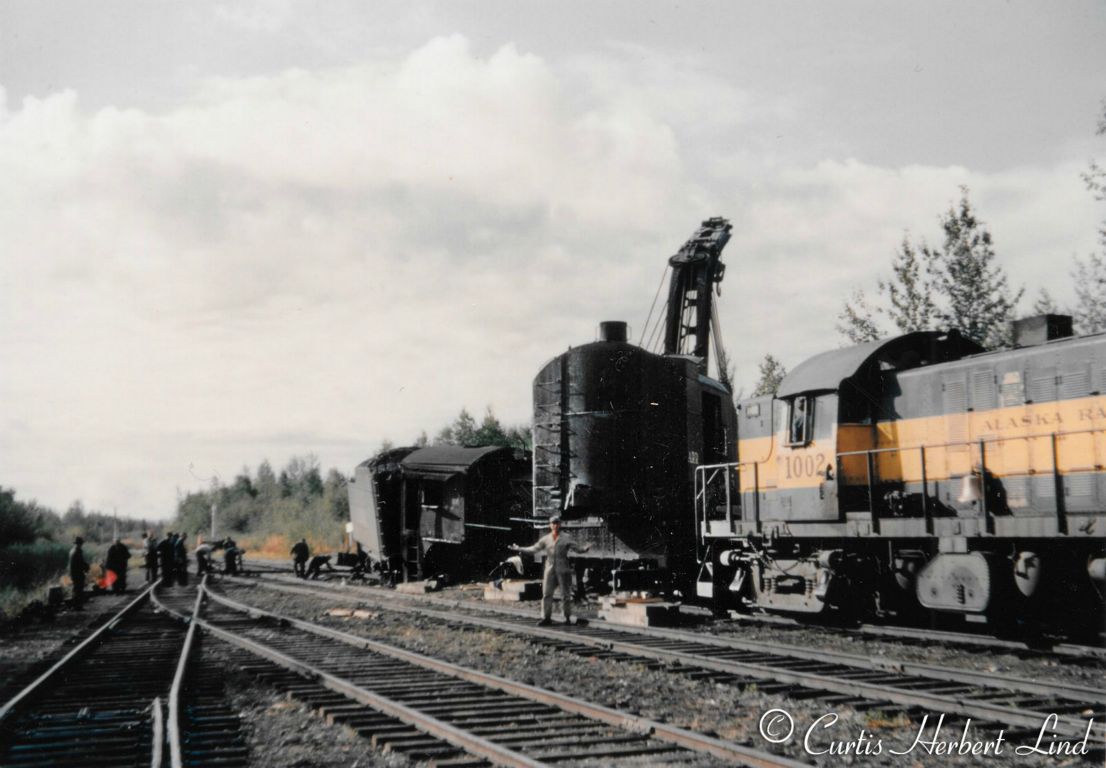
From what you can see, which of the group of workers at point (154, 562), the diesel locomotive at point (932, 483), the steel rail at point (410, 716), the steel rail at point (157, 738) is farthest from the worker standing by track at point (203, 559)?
the steel rail at point (157, 738)

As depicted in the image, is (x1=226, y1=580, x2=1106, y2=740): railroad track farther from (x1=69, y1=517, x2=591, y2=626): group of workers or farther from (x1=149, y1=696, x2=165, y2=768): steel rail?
(x1=149, y1=696, x2=165, y2=768): steel rail

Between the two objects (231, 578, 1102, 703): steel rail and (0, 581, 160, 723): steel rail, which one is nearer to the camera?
(231, 578, 1102, 703): steel rail

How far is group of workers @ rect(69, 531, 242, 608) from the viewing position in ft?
68.0

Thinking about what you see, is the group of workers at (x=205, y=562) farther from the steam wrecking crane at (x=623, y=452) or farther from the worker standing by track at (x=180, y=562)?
the steam wrecking crane at (x=623, y=452)

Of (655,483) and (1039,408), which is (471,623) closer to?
(655,483)

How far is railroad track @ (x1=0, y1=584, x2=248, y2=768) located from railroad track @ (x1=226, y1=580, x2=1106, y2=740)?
4210mm

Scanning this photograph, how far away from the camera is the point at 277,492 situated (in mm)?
87312

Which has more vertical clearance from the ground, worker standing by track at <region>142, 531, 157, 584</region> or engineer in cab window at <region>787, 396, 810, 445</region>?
engineer in cab window at <region>787, 396, 810, 445</region>

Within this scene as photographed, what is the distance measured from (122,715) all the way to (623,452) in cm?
1006

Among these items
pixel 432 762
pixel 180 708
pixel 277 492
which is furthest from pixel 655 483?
pixel 277 492

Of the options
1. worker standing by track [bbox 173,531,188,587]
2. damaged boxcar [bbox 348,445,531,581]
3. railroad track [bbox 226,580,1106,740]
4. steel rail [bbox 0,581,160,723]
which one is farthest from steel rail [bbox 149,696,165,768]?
worker standing by track [bbox 173,531,188,587]

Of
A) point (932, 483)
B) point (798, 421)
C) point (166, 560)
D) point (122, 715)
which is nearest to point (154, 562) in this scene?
point (166, 560)
